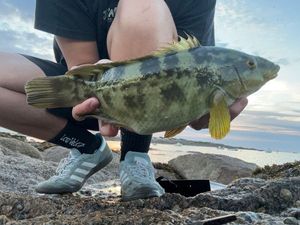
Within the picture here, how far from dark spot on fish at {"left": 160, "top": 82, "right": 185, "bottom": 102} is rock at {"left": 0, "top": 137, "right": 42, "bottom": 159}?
8.72m

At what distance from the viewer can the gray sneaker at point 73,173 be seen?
4539 mm

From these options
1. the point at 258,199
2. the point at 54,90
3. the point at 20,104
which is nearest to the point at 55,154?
the point at 20,104

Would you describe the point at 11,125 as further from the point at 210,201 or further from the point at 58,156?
the point at 58,156

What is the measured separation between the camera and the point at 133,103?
320 cm

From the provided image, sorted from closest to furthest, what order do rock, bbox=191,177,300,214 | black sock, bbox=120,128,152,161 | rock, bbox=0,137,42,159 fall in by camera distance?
rock, bbox=191,177,300,214, black sock, bbox=120,128,152,161, rock, bbox=0,137,42,159

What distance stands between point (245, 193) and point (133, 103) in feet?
5.32

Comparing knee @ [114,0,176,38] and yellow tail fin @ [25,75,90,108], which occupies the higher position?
knee @ [114,0,176,38]

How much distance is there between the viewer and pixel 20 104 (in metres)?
4.63

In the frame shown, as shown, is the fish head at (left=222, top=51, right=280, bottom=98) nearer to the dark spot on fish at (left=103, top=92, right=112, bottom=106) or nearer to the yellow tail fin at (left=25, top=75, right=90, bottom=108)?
the dark spot on fish at (left=103, top=92, right=112, bottom=106)

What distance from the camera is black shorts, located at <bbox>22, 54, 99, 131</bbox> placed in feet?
15.2

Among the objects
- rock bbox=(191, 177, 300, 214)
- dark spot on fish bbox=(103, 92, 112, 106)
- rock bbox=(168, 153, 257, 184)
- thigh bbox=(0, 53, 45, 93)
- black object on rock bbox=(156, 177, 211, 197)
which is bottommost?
rock bbox=(168, 153, 257, 184)

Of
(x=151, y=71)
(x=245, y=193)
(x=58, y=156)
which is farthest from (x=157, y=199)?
(x=58, y=156)

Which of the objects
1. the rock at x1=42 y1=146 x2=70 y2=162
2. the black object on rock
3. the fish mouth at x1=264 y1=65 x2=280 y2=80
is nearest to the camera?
the fish mouth at x1=264 y1=65 x2=280 y2=80

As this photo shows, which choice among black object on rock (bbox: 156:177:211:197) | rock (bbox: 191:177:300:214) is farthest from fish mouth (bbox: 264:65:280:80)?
black object on rock (bbox: 156:177:211:197)
